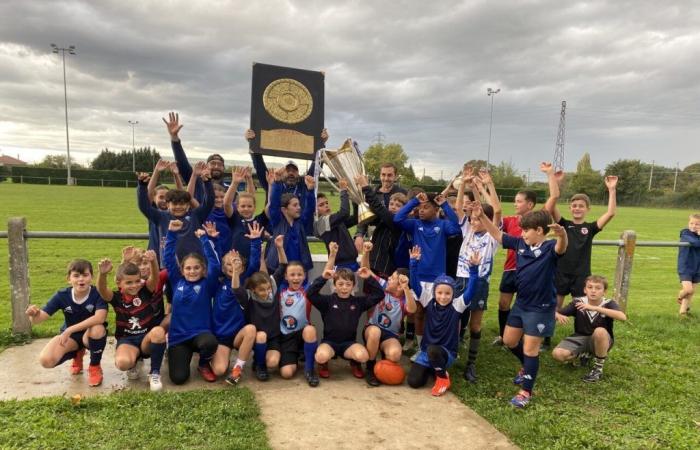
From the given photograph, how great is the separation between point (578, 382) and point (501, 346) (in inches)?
43.0

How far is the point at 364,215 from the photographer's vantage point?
5277 mm

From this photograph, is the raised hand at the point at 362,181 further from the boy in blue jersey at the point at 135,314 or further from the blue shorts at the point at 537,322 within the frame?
the boy in blue jersey at the point at 135,314

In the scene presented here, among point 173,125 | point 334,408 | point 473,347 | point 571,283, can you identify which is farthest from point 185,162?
point 571,283

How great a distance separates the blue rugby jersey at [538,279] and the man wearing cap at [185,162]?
3.51 metres

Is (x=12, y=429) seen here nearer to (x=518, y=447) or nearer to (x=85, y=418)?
(x=85, y=418)

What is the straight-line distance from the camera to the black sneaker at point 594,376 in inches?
187

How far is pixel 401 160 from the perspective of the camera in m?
66.1

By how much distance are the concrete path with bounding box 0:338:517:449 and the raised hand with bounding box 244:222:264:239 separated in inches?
55.7

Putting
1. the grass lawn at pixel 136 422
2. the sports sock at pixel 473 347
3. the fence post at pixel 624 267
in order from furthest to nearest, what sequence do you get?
1. the fence post at pixel 624 267
2. the sports sock at pixel 473 347
3. the grass lawn at pixel 136 422

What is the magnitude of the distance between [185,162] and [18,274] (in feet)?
7.17

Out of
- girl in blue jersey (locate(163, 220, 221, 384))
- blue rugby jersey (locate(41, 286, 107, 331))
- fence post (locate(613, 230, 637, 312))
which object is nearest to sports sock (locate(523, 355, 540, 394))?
girl in blue jersey (locate(163, 220, 221, 384))

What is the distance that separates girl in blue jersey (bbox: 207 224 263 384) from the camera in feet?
14.7

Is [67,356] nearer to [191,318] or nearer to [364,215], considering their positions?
[191,318]

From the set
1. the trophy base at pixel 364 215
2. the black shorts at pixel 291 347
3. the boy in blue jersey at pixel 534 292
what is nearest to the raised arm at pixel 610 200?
the boy in blue jersey at pixel 534 292
